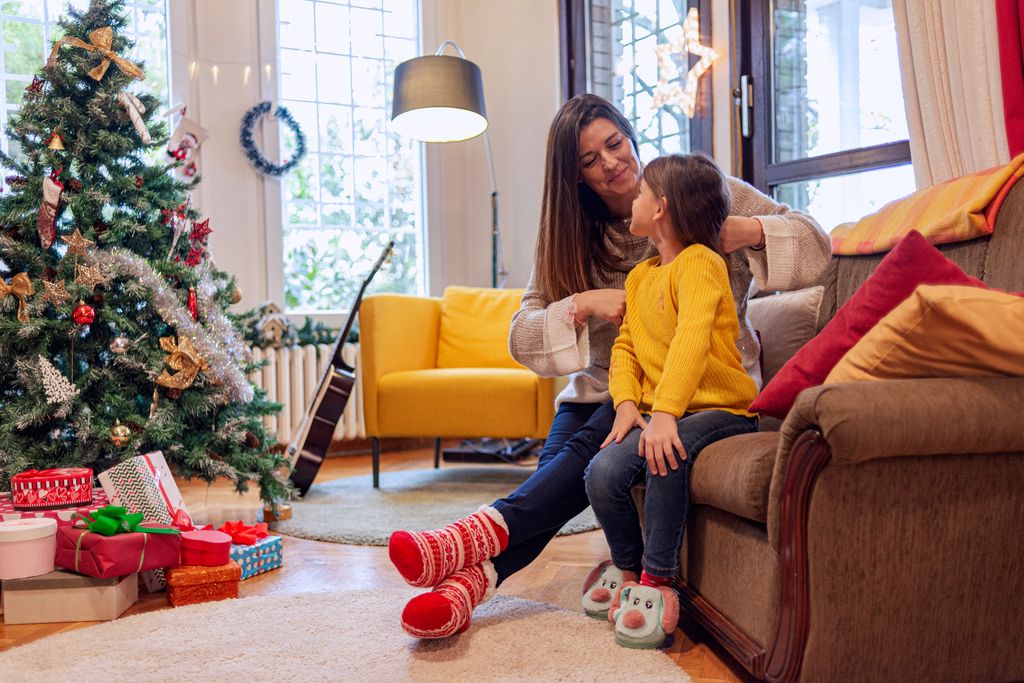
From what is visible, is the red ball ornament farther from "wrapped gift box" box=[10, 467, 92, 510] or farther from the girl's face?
the girl's face

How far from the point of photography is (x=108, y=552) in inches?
68.5

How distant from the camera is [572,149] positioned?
188 cm

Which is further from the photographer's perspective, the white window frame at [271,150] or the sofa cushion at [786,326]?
the white window frame at [271,150]

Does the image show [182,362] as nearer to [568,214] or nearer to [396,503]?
[396,503]

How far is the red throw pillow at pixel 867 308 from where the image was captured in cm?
123

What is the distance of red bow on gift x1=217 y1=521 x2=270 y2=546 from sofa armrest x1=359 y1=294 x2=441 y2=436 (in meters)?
1.05

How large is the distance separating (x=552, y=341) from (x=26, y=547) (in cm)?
112

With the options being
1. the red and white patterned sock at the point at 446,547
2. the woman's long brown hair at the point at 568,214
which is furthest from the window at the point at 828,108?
the red and white patterned sock at the point at 446,547

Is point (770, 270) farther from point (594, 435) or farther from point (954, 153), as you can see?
→ point (954, 153)

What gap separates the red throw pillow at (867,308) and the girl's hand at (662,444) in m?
0.16

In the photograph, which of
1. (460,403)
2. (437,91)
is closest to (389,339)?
(460,403)

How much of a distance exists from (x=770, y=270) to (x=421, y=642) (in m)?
0.94

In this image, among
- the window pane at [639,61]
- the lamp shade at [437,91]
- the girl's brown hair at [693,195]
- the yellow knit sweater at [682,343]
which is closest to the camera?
the yellow knit sweater at [682,343]

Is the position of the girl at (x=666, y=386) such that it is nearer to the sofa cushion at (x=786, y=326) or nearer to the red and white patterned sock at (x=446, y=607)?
the red and white patterned sock at (x=446, y=607)
